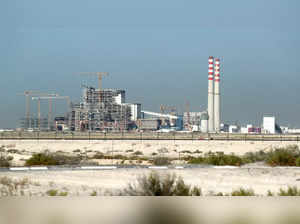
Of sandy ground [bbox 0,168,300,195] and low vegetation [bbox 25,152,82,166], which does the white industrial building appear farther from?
sandy ground [bbox 0,168,300,195]

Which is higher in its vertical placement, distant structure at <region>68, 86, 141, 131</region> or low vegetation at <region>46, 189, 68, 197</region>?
distant structure at <region>68, 86, 141, 131</region>

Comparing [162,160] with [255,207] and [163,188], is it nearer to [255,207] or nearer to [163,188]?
[163,188]

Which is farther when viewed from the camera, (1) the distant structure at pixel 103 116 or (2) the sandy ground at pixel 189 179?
(1) the distant structure at pixel 103 116

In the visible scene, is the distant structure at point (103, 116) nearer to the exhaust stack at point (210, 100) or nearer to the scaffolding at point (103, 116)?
the scaffolding at point (103, 116)

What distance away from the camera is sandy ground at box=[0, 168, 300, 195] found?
1792 centimetres

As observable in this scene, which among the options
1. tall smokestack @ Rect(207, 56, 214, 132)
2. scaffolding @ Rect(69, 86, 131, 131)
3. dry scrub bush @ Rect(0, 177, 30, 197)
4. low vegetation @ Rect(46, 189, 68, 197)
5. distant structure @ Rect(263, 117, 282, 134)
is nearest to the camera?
low vegetation @ Rect(46, 189, 68, 197)

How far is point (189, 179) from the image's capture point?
817 inches

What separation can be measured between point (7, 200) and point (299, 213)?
534cm

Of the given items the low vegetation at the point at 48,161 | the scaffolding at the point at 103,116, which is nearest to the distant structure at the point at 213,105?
the scaffolding at the point at 103,116

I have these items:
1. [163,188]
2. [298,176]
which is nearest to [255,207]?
[163,188]

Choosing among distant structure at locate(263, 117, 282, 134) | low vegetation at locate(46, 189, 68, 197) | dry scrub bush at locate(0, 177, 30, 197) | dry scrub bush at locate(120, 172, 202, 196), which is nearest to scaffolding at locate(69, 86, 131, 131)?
distant structure at locate(263, 117, 282, 134)

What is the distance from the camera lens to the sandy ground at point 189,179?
58.8ft

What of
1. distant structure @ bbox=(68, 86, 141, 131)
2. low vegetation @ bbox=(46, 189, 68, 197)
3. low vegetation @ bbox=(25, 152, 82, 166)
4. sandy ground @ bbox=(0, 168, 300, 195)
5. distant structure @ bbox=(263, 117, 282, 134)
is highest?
distant structure @ bbox=(68, 86, 141, 131)

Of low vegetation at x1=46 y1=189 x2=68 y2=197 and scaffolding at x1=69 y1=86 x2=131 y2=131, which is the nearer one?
low vegetation at x1=46 y1=189 x2=68 y2=197
